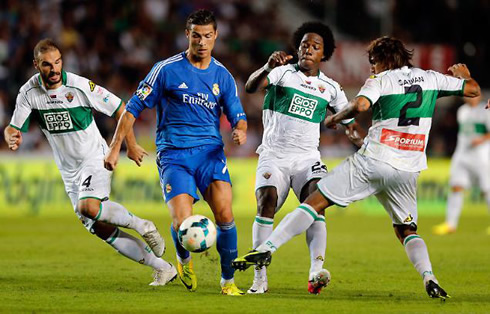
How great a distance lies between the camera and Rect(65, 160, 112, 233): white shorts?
9164mm

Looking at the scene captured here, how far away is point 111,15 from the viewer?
2288cm

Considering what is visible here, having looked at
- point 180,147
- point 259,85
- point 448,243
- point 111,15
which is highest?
point 111,15

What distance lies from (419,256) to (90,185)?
136 inches

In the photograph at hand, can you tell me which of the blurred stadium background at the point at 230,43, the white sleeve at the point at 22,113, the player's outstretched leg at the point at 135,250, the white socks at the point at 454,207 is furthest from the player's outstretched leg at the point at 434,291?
the blurred stadium background at the point at 230,43

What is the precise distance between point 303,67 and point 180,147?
167cm

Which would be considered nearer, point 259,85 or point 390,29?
point 259,85

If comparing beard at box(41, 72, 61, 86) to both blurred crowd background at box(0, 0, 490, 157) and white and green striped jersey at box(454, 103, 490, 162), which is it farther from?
blurred crowd background at box(0, 0, 490, 157)

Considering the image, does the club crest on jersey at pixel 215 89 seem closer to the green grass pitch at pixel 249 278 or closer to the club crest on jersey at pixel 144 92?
the club crest on jersey at pixel 144 92

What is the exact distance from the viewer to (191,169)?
8.43 metres

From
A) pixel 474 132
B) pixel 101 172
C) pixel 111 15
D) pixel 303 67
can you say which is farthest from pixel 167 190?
pixel 111 15

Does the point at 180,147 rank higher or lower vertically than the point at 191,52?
lower

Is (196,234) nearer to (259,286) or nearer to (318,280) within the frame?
(259,286)

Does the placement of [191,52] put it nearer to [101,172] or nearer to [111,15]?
[101,172]

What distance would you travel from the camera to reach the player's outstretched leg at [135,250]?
9.26 metres
